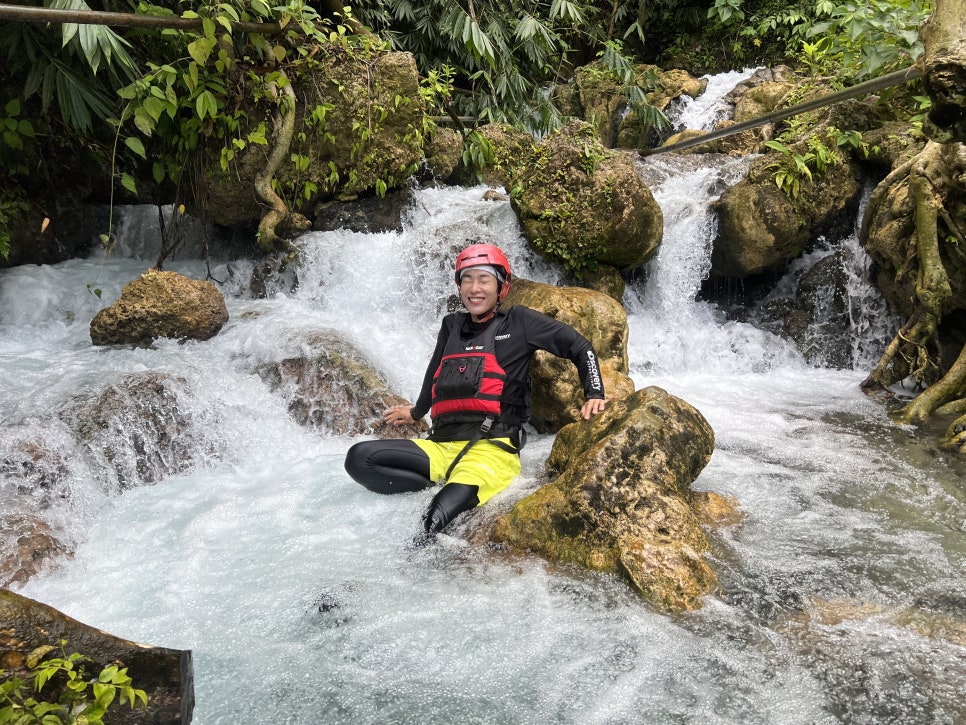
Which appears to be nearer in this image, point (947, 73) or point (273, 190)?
point (947, 73)

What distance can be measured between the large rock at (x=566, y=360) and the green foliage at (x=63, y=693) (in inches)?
140

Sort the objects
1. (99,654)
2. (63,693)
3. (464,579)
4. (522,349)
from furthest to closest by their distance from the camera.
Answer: (522,349), (464,579), (99,654), (63,693)

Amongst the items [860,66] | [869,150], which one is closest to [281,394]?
[869,150]

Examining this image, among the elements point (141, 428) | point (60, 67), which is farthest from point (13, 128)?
point (141, 428)

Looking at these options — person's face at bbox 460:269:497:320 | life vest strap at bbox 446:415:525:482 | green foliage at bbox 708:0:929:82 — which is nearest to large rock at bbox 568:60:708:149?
green foliage at bbox 708:0:929:82

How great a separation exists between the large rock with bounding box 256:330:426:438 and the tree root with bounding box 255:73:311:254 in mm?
2387

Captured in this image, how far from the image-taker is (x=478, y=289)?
3920 millimetres

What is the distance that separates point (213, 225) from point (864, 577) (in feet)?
27.2

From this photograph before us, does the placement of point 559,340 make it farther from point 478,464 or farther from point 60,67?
point 60,67

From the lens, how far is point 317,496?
4.09m

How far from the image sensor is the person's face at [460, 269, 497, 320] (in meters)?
3.92

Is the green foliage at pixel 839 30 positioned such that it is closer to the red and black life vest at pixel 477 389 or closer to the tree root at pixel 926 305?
the tree root at pixel 926 305

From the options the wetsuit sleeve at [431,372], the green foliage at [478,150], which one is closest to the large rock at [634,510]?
the wetsuit sleeve at [431,372]

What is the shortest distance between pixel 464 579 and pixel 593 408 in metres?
1.22
